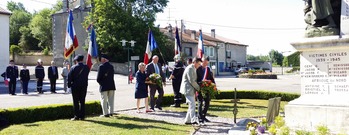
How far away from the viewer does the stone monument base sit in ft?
19.8

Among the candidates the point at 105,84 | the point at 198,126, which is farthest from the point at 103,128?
the point at 198,126

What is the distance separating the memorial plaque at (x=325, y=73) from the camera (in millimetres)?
6325

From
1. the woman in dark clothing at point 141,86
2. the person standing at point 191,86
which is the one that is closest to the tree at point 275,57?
the woman in dark clothing at point 141,86

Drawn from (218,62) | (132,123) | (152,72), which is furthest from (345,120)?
(218,62)

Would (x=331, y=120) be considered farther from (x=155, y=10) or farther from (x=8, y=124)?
(x=155, y=10)

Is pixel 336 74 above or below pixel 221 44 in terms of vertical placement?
below

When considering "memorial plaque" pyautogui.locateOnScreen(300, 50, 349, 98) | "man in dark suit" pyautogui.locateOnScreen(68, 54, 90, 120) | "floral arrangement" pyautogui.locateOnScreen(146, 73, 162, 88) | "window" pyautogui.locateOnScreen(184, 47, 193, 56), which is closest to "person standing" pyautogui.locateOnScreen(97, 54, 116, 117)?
"man in dark suit" pyautogui.locateOnScreen(68, 54, 90, 120)

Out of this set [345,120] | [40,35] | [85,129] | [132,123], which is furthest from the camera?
[40,35]

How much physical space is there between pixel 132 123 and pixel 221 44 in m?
61.3

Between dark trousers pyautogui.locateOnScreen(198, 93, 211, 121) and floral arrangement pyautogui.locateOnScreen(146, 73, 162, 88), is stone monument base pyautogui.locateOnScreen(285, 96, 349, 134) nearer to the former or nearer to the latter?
dark trousers pyautogui.locateOnScreen(198, 93, 211, 121)

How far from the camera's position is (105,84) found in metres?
10.8

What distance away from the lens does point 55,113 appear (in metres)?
11.1

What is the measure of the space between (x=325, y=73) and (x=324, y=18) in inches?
42.6

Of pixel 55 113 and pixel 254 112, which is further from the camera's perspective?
pixel 254 112
